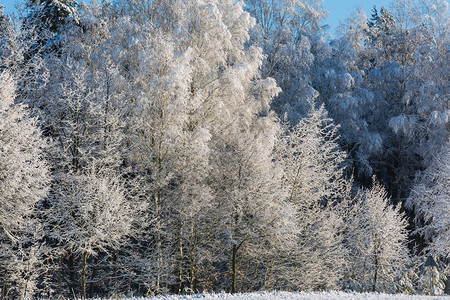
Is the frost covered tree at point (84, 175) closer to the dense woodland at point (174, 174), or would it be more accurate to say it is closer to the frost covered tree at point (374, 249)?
the dense woodland at point (174, 174)

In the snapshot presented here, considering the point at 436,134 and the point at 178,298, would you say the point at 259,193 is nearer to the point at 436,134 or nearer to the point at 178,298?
the point at 178,298

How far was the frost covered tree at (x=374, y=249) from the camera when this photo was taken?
18.9 metres

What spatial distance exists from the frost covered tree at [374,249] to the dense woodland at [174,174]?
9 cm

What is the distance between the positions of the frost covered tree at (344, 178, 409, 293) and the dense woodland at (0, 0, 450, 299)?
3.4 inches

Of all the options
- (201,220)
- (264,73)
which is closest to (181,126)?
(201,220)

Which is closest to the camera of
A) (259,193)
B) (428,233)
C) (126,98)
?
(259,193)

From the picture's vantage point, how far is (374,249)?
19188 mm

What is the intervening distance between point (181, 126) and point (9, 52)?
9127 millimetres

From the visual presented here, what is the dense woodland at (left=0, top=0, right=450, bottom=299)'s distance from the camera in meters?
14.3

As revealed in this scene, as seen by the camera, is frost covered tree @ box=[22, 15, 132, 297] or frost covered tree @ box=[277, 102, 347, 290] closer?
frost covered tree @ box=[22, 15, 132, 297]

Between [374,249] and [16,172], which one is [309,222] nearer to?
[374,249]

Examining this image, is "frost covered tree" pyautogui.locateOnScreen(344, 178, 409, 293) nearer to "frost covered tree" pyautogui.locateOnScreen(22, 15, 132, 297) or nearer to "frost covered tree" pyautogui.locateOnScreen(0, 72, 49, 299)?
"frost covered tree" pyautogui.locateOnScreen(22, 15, 132, 297)

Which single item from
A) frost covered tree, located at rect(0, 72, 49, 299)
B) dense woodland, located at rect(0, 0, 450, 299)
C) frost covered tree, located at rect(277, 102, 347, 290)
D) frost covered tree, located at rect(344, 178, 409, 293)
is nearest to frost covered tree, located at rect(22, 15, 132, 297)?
dense woodland, located at rect(0, 0, 450, 299)

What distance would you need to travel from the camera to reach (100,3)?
22.2 meters
